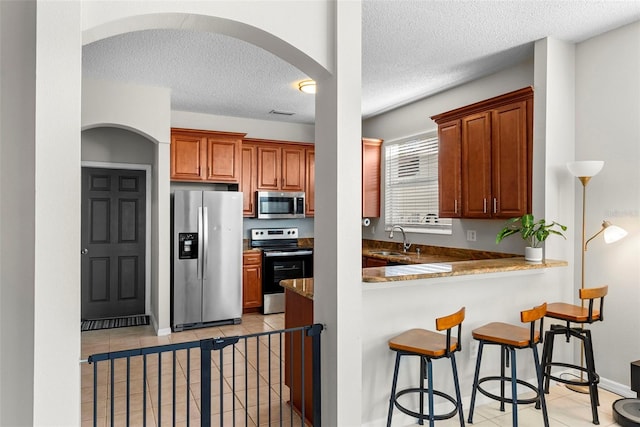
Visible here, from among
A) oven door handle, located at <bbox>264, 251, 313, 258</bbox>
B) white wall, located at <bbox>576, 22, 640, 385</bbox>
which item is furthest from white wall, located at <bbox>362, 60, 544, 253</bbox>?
oven door handle, located at <bbox>264, 251, 313, 258</bbox>

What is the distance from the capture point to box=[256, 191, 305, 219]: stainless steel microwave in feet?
19.4

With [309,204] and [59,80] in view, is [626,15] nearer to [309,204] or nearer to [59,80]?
[59,80]

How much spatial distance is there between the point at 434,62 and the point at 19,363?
374 cm

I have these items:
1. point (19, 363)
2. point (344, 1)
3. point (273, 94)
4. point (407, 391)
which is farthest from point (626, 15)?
point (19, 363)

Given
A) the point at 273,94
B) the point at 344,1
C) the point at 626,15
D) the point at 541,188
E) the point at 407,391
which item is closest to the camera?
the point at 344,1

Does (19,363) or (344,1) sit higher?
(344,1)

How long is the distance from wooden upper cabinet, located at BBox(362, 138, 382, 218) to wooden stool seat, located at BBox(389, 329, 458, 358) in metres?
3.31

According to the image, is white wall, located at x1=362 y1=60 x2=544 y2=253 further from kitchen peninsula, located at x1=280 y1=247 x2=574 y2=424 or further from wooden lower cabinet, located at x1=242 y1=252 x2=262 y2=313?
wooden lower cabinet, located at x1=242 y1=252 x2=262 y2=313

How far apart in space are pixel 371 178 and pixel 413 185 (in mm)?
687

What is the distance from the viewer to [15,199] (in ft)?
6.09

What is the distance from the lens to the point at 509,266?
121 inches

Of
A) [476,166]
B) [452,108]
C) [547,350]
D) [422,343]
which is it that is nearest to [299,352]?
[422,343]

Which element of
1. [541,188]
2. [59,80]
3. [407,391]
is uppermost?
[59,80]

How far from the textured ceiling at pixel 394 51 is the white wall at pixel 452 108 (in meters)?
0.13
